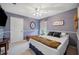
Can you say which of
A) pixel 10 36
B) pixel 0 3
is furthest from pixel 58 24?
pixel 0 3

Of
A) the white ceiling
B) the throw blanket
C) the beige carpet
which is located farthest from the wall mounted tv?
the beige carpet

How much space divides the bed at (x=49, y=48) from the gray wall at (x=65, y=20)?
17cm

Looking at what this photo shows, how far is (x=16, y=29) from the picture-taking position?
1.80 metres

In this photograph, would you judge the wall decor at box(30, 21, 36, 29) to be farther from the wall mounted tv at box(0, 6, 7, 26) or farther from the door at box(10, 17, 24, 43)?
the wall mounted tv at box(0, 6, 7, 26)

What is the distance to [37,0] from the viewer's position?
5.69 feet

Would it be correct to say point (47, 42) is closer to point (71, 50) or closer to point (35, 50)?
point (35, 50)

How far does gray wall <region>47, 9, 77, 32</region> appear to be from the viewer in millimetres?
1707

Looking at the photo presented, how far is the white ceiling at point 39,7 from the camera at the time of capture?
5.60 feet

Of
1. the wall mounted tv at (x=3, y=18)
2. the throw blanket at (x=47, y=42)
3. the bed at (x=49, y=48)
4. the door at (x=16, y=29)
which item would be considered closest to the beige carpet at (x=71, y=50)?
the bed at (x=49, y=48)

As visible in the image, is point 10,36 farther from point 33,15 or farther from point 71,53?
point 71,53

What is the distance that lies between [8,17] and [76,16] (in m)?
1.36

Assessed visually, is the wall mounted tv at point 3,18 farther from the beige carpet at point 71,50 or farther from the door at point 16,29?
the beige carpet at point 71,50

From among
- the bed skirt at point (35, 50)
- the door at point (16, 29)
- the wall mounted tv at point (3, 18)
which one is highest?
the wall mounted tv at point (3, 18)

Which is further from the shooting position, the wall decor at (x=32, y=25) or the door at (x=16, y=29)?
the wall decor at (x=32, y=25)
